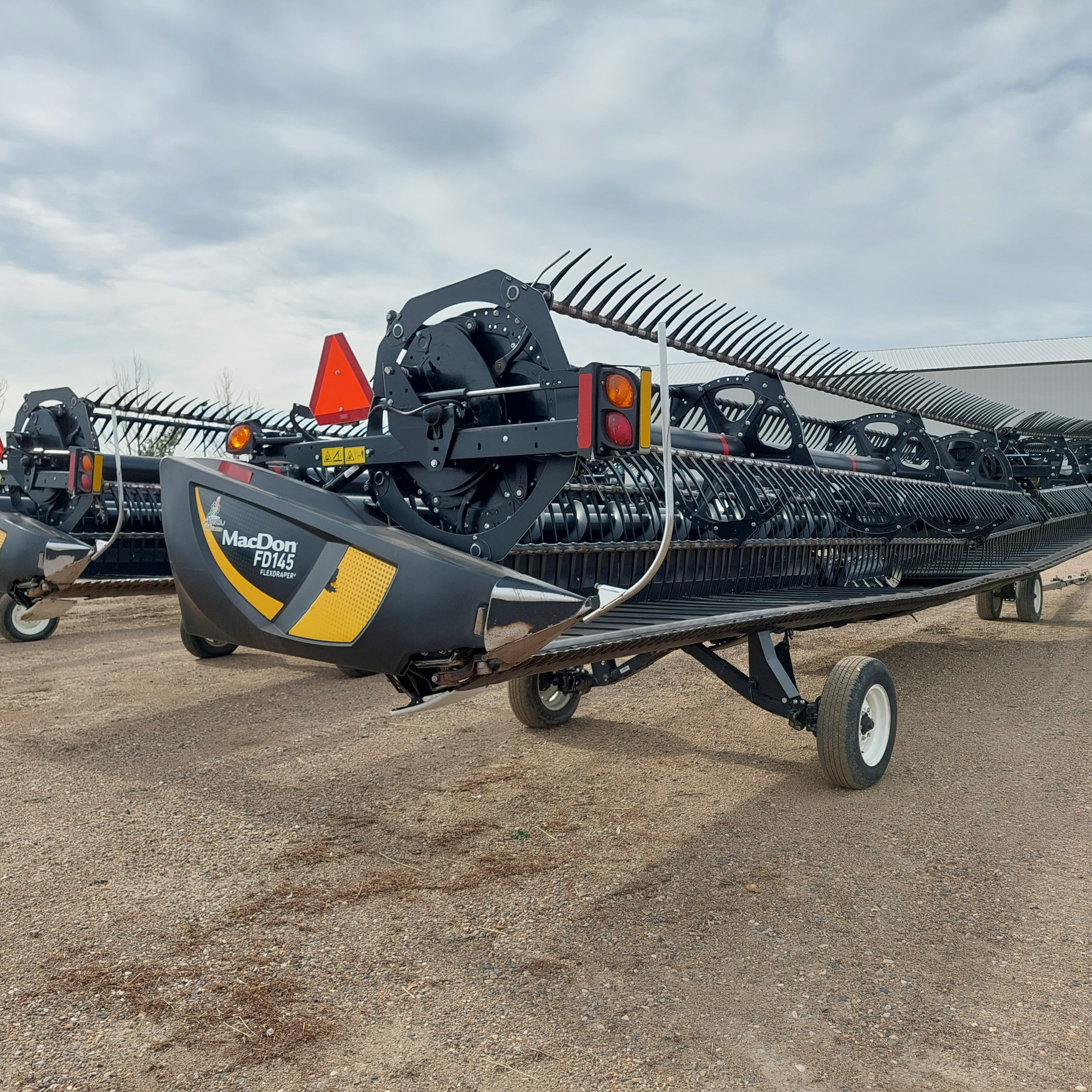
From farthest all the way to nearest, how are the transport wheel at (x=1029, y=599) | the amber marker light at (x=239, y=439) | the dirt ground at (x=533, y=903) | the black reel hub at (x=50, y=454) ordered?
the transport wheel at (x=1029, y=599)
the black reel hub at (x=50, y=454)
the amber marker light at (x=239, y=439)
the dirt ground at (x=533, y=903)

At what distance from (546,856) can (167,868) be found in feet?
4.74

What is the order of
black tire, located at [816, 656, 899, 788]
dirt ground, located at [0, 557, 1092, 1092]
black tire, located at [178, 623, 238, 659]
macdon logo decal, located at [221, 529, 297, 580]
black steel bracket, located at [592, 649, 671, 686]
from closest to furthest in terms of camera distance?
dirt ground, located at [0, 557, 1092, 1092] < macdon logo decal, located at [221, 529, 297, 580] < black tire, located at [816, 656, 899, 788] < black steel bracket, located at [592, 649, 671, 686] < black tire, located at [178, 623, 238, 659]

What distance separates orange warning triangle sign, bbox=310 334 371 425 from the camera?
4680 mm

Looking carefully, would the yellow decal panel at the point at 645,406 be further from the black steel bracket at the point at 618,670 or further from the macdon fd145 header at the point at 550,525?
the black steel bracket at the point at 618,670

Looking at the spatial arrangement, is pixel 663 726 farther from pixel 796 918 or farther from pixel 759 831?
pixel 796 918

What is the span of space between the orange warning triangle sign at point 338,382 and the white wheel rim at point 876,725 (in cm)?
289

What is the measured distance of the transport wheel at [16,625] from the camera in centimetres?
864

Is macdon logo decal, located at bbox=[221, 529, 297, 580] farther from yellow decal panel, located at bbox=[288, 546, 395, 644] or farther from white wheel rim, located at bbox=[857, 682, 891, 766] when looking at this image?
white wheel rim, located at bbox=[857, 682, 891, 766]

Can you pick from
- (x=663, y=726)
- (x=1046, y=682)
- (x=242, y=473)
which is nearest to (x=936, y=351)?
(x=1046, y=682)

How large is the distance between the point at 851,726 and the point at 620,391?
2.31 meters

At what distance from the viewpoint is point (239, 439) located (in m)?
4.07

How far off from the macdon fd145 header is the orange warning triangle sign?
0.02 meters

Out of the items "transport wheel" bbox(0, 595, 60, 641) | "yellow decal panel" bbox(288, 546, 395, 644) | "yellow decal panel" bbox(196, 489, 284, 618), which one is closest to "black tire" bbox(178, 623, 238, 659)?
"transport wheel" bbox(0, 595, 60, 641)

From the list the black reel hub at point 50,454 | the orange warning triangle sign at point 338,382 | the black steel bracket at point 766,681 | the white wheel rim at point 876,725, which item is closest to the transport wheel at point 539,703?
the black steel bracket at point 766,681
